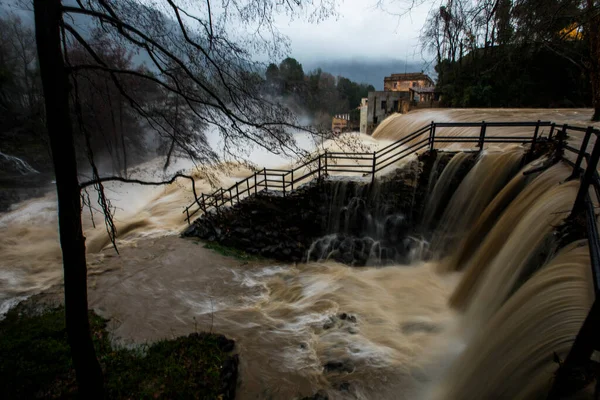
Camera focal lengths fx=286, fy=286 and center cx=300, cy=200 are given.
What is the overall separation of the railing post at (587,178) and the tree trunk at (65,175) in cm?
578

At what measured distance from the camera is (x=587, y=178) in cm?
374

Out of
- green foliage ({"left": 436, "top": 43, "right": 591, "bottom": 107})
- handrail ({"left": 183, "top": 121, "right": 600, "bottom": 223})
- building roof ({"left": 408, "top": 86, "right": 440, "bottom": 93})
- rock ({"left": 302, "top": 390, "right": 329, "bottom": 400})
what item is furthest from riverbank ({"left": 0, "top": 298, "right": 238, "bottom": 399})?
building roof ({"left": 408, "top": 86, "right": 440, "bottom": 93})

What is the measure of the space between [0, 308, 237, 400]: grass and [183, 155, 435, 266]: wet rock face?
5323mm

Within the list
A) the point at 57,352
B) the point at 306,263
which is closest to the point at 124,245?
the point at 57,352

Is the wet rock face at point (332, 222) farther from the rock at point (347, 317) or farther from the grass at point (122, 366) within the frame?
the grass at point (122, 366)

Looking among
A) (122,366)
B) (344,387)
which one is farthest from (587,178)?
(122,366)

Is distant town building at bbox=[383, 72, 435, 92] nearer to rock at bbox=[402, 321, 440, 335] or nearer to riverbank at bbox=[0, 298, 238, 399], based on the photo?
rock at bbox=[402, 321, 440, 335]

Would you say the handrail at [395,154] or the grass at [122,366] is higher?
the handrail at [395,154]

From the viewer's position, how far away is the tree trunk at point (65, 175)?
93.9 inches

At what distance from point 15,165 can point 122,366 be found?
26.0 meters

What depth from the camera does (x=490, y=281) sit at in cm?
564

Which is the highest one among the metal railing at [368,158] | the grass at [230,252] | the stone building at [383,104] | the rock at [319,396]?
the stone building at [383,104]

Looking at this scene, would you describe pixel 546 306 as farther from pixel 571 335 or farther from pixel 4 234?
pixel 4 234

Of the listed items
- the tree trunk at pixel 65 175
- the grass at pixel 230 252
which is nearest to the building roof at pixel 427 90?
the grass at pixel 230 252
